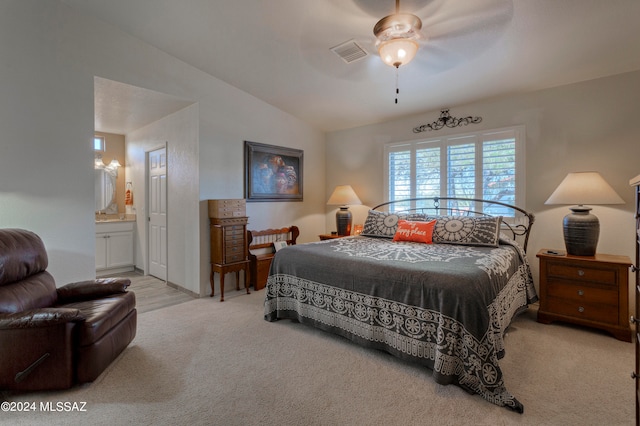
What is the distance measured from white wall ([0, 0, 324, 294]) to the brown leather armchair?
0.54 meters

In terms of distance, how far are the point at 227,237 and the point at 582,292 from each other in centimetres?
385

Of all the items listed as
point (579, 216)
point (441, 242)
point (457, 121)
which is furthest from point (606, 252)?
point (457, 121)

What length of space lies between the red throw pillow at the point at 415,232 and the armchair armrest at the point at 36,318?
308 centimetres

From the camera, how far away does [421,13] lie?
2477mm

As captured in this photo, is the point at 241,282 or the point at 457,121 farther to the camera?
the point at 241,282

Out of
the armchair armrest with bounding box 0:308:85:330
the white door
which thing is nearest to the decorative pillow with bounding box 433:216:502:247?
the armchair armrest with bounding box 0:308:85:330

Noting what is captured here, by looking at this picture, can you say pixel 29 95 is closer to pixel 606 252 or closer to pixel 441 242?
pixel 441 242

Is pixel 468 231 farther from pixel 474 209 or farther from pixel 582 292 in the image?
pixel 582 292

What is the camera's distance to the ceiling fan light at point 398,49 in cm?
228

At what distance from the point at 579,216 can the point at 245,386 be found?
340 cm

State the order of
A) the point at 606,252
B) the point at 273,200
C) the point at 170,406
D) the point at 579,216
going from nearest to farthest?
1. the point at 170,406
2. the point at 579,216
3. the point at 606,252
4. the point at 273,200

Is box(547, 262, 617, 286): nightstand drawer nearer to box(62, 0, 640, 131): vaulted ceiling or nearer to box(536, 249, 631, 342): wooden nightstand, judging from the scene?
box(536, 249, 631, 342): wooden nightstand

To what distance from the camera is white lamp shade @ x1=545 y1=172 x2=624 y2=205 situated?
279 cm

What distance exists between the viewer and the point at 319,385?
204 cm
